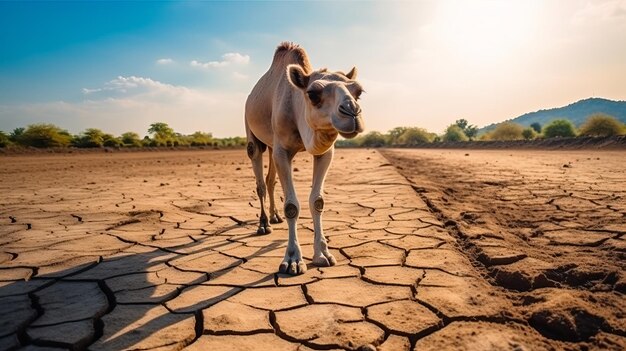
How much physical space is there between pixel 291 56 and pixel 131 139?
103 feet

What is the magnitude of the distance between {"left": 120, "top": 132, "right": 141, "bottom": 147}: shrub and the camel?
1160 inches

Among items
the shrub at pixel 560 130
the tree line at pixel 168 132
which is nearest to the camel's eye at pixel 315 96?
the tree line at pixel 168 132

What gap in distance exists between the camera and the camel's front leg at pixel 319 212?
104 inches

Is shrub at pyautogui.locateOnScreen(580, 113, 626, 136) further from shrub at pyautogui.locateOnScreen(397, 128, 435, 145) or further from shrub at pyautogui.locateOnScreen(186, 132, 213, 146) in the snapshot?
shrub at pyautogui.locateOnScreen(186, 132, 213, 146)

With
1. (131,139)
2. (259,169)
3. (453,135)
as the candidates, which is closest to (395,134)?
(453,135)

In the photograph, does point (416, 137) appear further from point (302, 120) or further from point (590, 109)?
point (590, 109)

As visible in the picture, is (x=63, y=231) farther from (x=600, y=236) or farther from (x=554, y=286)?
(x=600, y=236)

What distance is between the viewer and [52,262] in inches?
110

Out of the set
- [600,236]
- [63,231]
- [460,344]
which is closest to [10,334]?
[460,344]

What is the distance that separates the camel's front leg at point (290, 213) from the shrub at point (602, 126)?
26.0 metres

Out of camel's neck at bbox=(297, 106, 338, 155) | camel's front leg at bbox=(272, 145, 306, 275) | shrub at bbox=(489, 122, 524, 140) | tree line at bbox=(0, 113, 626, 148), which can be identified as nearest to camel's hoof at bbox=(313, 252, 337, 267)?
camel's front leg at bbox=(272, 145, 306, 275)

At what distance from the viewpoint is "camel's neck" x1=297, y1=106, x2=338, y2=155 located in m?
2.41

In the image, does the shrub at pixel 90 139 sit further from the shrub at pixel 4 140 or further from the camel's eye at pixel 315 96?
the camel's eye at pixel 315 96

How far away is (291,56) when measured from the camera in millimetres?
3369
